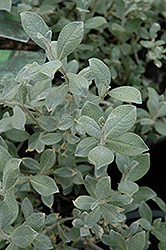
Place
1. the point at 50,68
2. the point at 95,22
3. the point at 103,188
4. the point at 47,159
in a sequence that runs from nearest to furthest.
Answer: the point at 50,68 < the point at 103,188 < the point at 47,159 < the point at 95,22

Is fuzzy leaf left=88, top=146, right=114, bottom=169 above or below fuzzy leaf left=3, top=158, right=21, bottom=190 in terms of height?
above

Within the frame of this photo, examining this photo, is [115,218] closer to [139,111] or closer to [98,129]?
[98,129]

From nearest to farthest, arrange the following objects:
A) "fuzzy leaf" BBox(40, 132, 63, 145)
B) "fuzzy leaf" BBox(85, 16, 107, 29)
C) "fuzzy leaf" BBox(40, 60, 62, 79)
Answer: "fuzzy leaf" BBox(40, 60, 62, 79) → "fuzzy leaf" BBox(40, 132, 63, 145) → "fuzzy leaf" BBox(85, 16, 107, 29)

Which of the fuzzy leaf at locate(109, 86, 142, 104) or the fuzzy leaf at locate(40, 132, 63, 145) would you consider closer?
the fuzzy leaf at locate(109, 86, 142, 104)

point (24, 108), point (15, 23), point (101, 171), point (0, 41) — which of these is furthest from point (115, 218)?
point (0, 41)

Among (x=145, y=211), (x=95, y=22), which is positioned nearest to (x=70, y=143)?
(x=145, y=211)

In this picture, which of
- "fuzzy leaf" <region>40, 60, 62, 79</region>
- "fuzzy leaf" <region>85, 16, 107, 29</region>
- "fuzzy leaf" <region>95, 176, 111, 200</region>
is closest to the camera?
"fuzzy leaf" <region>40, 60, 62, 79</region>

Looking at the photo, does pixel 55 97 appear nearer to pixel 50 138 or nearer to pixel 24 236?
pixel 50 138

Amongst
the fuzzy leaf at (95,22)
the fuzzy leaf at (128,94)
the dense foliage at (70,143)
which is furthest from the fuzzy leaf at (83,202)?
the fuzzy leaf at (95,22)

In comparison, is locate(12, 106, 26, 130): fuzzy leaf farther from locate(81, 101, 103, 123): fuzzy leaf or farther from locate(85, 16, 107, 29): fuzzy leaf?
locate(85, 16, 107, 29): fuzzy leaf

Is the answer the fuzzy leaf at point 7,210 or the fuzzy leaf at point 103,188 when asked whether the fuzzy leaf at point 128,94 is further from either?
the fuzzy leaf at point 7,210

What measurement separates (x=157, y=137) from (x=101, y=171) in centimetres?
45

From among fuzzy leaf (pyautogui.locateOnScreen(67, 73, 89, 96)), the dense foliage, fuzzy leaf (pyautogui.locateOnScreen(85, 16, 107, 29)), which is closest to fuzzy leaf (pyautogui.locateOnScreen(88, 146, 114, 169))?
the dense foliage

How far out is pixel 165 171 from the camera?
108 centimetres
